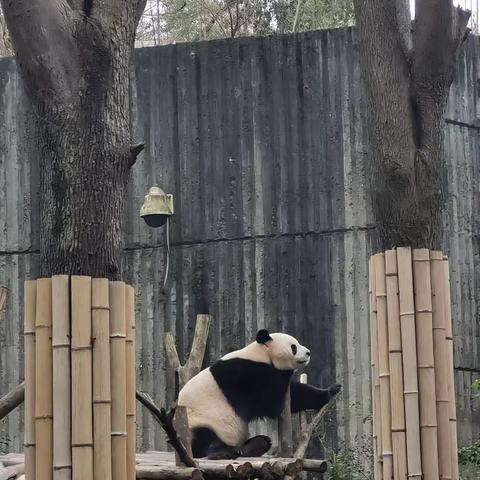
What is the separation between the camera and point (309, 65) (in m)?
10.8

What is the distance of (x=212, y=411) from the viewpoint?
26.0 ft

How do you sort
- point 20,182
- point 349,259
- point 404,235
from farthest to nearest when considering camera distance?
1. point 20,182
2. point 349,259
3. point 404,235

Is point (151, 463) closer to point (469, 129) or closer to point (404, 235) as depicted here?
point (404, 235)

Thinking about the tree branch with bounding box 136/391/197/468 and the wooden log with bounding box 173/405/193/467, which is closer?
the tree branch with bounding box 136/391/197/468

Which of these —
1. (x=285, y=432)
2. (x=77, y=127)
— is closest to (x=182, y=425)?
(x=285, y=432)

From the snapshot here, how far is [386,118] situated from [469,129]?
530cm

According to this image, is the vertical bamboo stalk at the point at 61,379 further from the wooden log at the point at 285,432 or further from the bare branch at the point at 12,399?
the wooden log at the point at 285,432

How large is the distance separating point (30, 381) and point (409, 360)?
1725mm

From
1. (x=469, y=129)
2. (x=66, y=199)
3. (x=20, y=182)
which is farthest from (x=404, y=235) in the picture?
(x=20, y=182)

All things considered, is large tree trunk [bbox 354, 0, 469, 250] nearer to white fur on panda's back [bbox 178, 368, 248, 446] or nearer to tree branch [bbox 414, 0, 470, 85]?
tree branch [bbox 414, 0, 470, 85]

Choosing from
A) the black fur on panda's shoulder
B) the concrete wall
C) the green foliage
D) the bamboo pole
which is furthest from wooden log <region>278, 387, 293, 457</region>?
the green foliage

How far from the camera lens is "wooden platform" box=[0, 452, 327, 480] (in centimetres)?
676

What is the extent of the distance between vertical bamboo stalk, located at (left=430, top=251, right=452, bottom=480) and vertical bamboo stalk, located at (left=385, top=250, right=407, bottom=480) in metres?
0.18

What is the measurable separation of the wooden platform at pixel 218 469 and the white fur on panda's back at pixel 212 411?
391 millimetres
